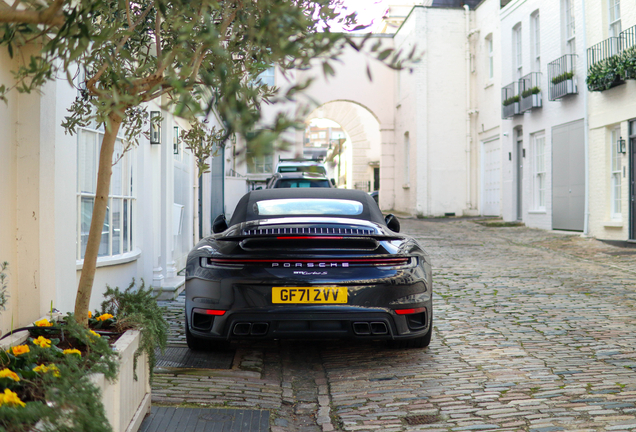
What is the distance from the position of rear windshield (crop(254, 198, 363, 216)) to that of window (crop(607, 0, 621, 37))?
41.3ft

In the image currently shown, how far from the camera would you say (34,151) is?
14.7 feet

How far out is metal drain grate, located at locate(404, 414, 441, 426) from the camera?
12.8 feet

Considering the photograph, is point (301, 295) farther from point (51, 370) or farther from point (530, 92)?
point (530, 92)

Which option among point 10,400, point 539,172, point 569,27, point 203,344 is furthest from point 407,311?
point 539,172

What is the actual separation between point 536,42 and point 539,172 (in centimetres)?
422

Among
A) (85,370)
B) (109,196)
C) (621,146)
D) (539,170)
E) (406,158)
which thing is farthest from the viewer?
(406,158)

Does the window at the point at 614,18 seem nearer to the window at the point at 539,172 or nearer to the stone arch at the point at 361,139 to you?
the window at the point at 539,172

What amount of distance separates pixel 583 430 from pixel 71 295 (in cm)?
377

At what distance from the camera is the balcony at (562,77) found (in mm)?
17750

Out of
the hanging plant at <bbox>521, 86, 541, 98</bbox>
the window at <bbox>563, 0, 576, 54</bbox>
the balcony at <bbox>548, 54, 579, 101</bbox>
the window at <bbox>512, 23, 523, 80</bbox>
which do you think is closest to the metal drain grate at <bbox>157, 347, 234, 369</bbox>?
the balcony at <bbox>548, 54, 579, 101</bbox>

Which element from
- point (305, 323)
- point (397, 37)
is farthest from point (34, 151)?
point (397, 37)

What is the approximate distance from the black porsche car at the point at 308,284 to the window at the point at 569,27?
606 inches

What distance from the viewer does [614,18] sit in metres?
16.1

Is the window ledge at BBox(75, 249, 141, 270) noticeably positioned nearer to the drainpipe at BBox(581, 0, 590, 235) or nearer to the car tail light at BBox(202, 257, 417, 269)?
the car tail light at BBox(202, 257, 417, 269)
